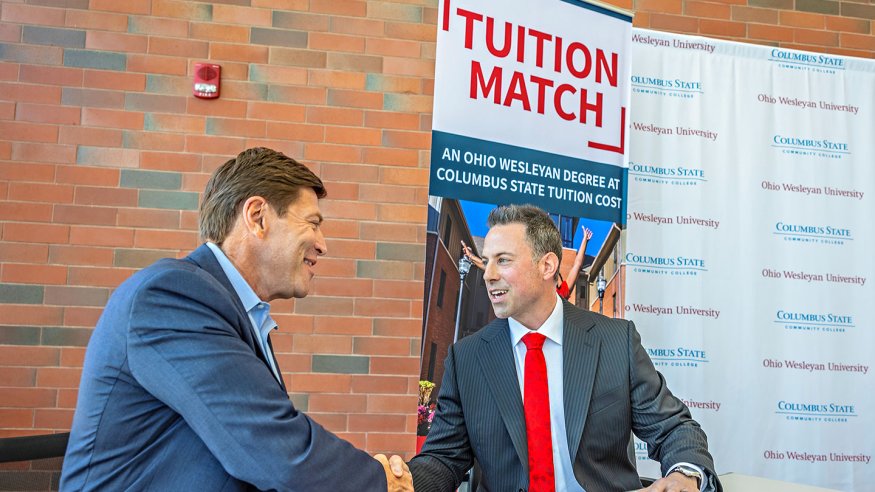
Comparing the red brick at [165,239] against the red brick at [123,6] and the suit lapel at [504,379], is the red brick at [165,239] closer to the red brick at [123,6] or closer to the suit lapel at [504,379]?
the red brick at [123,6]

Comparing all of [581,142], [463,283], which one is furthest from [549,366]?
[581,142]

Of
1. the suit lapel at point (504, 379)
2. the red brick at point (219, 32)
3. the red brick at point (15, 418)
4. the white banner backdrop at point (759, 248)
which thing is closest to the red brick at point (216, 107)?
the red brick at point (219, 32)

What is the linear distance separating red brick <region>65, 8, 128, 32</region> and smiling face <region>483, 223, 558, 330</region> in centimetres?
210

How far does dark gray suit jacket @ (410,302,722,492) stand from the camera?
2.24 metres

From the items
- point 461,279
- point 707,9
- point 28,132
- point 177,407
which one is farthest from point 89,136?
point 707,9

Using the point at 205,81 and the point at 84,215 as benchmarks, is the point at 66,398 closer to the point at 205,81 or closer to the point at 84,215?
the point at 84,215

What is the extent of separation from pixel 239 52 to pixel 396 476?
7.74 feet

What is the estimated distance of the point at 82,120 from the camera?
11.4 ft

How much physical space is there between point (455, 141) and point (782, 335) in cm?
194

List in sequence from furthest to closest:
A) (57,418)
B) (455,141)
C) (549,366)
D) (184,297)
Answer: (57,418) < (455,141) < (549,366) < (184,297)

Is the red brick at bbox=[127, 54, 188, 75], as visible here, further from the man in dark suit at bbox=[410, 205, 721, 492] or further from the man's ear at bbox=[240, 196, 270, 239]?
the man's ear at bbox=[240, 196, 270, 239]

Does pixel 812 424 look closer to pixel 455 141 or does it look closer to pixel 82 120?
pixel 455 141

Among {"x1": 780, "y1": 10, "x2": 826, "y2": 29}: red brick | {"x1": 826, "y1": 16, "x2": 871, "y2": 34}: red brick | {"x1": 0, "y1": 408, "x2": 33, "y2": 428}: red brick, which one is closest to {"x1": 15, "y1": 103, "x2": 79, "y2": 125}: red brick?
{"x1": 0, "y1": 408, "x2": 33, "y2": 428}: red brick

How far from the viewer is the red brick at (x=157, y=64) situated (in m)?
3.52
